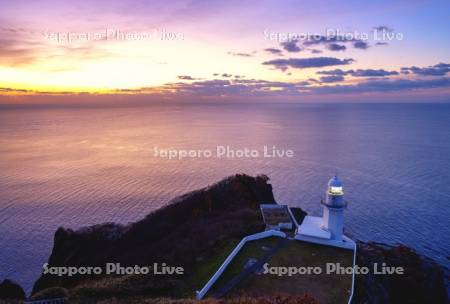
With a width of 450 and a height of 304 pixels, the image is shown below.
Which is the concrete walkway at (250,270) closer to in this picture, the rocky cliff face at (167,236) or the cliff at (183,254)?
the cliff at (183,254)

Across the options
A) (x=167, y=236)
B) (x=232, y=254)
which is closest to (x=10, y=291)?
(x=167, y=236)

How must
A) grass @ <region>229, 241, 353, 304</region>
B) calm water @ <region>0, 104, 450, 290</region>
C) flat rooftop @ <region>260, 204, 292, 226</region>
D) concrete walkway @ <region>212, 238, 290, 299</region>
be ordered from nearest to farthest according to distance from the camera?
grass @ <region>229, 241, 353, 304</region>, concrete walkway @ <region>212, 238, 290, 299</region>, flat rooftop @ <region>260, 204, 292, 226</region>, calm water @ <region>0, 104, 450, 290</region>

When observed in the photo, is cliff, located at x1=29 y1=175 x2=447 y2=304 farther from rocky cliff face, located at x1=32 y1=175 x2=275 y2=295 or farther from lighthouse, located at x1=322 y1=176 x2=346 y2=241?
A: lighthouse, located at x1=322 y1=176 x2=346 y2=241

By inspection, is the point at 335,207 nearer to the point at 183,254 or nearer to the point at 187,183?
the point at 183,254

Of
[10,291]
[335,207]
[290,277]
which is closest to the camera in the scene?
[290,277]

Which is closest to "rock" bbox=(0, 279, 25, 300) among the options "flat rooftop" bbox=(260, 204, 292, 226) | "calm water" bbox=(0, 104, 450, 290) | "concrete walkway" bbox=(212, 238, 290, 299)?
"calm water" bbox=(0, 104, 450, 290)

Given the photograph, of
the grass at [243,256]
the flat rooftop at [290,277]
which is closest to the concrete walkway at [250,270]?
the flat rooftop at [290,277]

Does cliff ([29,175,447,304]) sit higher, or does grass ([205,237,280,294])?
grass ([205,237,280,294])
